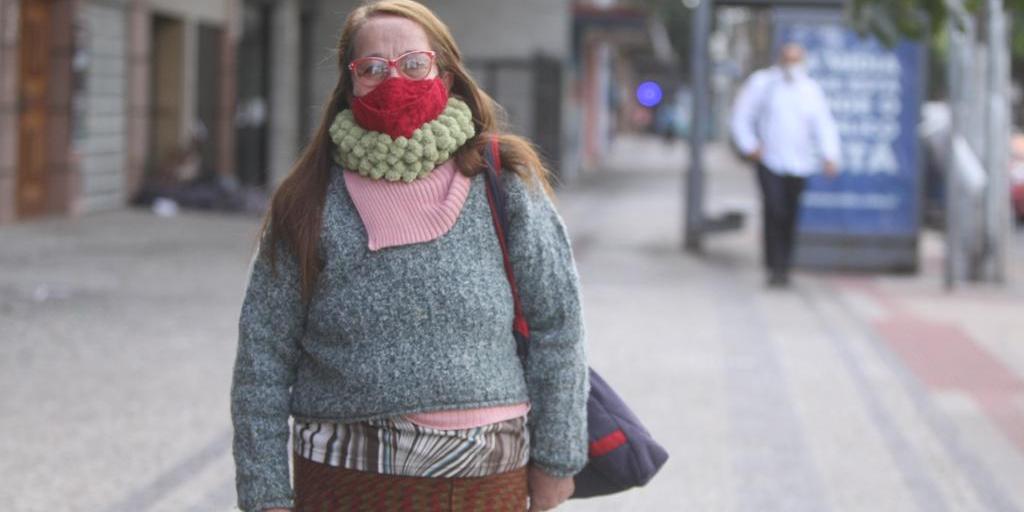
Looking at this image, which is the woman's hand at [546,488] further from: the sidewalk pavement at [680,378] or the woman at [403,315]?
the sidewalk pavement at [680,378]

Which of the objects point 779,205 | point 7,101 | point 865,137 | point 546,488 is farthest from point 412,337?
point 7,101

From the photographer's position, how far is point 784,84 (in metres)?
11.8

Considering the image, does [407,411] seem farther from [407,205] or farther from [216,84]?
[216,84]

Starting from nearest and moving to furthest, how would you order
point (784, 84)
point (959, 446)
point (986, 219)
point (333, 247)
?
point (333, 247) → point (959, 446) → point (784, 84) → point (986, 219)

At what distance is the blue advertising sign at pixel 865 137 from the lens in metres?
13.3

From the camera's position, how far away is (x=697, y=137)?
581 inches

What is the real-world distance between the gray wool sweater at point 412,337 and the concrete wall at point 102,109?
13.2 metres

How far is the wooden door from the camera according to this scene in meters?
14.6

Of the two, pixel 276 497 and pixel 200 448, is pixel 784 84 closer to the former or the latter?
pixel 200 448

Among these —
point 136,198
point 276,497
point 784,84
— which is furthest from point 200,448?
point 136,198

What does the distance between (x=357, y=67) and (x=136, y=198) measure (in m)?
14.8

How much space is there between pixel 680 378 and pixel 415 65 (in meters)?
5.27

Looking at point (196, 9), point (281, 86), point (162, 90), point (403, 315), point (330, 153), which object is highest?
point (196, 9)

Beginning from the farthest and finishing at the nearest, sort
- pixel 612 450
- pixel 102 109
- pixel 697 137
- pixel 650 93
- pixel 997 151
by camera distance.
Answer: pixel 650 93 < pixel 102 109 < pixel 697 137 < pixel 997 151 < pixel 612 450
